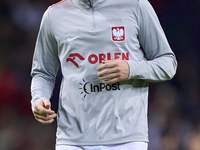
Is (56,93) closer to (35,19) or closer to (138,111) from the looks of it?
(35,19)

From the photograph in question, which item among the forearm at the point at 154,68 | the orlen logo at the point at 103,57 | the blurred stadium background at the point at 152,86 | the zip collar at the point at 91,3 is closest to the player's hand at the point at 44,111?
the orlen logo at the point at 103,57

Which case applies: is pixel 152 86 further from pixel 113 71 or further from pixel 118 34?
pixel 113 71

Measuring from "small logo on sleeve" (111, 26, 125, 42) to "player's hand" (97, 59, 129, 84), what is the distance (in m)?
0.17

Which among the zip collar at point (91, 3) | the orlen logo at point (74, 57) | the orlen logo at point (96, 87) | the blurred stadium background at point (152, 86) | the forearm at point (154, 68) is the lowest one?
the blurred stadium background at point (152, 86)

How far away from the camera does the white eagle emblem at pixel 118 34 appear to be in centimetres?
189

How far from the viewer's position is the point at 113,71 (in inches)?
Result: 68.3

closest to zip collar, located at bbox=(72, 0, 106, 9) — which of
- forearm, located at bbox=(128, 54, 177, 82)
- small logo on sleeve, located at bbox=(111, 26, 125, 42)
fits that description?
small logo on sleeve, located at bbox=(111, 26, 125, 42)

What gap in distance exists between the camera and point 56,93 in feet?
15.2

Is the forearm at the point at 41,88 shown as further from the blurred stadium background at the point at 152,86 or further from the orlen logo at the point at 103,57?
the blurred stadium background at the point at 152,86

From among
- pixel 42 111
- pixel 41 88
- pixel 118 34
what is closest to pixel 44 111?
pixel 42 111

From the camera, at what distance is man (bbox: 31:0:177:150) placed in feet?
6.06

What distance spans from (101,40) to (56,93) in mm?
2820
